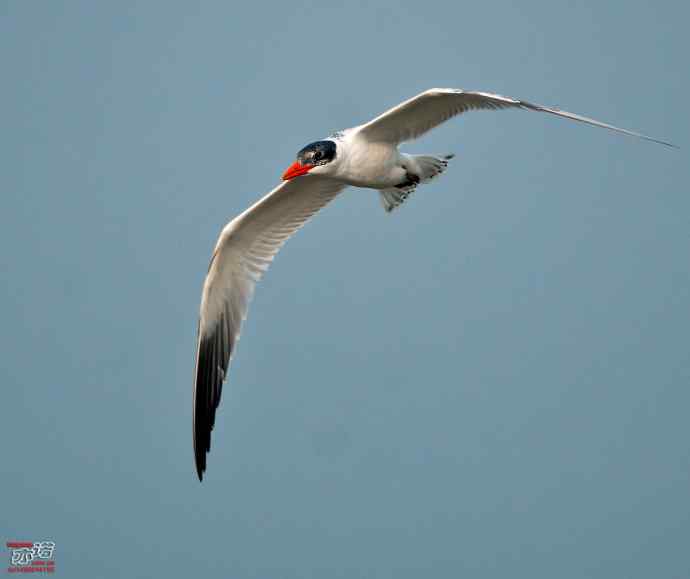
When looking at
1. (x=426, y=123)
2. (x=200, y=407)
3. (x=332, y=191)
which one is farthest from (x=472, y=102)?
(x=200, y=407)

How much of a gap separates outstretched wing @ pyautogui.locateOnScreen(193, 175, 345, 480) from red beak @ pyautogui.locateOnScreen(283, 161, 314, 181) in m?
1.36

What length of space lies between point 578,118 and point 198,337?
18.4ft

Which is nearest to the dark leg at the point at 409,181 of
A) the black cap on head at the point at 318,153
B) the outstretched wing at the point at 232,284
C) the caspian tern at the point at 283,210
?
the caspian tern at the point at 283,210

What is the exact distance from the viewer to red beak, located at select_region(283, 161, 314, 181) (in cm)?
1240

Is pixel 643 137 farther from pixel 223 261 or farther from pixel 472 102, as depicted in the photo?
pixel 223 261

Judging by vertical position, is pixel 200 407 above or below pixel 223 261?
below

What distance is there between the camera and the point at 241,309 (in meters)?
14.0

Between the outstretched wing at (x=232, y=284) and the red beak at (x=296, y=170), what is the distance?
53.6 inches

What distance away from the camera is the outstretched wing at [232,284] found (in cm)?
1387

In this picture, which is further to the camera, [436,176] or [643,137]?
[436,176]

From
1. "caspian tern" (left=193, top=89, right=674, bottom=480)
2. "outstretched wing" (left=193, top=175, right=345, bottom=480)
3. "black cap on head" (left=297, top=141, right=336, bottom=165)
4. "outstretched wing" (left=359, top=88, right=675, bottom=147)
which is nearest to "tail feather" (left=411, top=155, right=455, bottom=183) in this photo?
"caspian tern" (left=193, top=89, right=674, bottom=480)

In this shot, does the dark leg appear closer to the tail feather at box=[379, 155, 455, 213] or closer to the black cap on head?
the tail feather at box=[379, 155, 455, 213]

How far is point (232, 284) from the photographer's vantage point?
14.0 metres

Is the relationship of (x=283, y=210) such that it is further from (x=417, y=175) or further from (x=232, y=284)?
(x=417, y=175)
